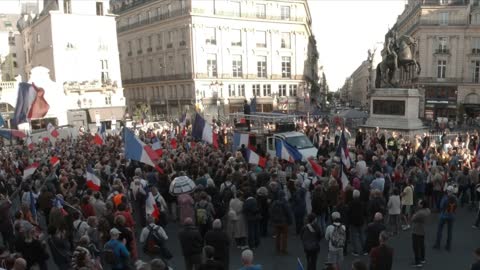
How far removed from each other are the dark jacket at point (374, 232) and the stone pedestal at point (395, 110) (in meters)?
17.0

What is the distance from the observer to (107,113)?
49719mm

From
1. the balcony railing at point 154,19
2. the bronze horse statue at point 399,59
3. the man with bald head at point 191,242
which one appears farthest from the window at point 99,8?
the man with bald head at point 191,242

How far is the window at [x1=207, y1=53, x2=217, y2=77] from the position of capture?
2286 inches

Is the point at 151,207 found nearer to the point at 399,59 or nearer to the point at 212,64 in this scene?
the point at 399,59

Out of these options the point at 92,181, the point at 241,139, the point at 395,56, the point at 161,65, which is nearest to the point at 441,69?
the point at 395,56

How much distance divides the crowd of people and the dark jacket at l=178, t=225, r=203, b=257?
0.02m

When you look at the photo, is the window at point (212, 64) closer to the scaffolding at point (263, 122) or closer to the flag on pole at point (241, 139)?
the scaffolding at point (263, 122)

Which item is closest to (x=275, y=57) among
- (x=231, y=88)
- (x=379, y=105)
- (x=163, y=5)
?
(x=231, y=88)

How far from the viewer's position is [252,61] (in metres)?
60.5

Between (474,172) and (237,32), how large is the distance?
48729 millimetres

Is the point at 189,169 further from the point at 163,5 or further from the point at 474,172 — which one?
the point at 163,5

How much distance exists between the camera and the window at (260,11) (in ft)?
197

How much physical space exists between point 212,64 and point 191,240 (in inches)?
2022

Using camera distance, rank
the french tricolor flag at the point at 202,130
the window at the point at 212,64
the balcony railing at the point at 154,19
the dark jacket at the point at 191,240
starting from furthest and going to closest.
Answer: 1. the window at the point at 212,64
2. the balcony railing at the point at 154,19
3. the french tricolor flag at the point at 202,130
4. the dark jacket at the point at 191,240
